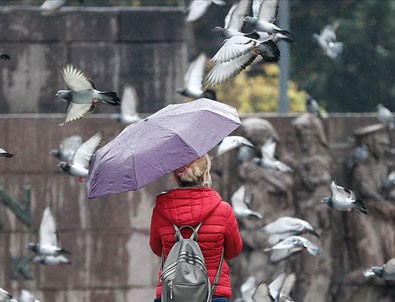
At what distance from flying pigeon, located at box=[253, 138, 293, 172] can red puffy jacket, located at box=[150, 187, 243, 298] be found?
4.94 m

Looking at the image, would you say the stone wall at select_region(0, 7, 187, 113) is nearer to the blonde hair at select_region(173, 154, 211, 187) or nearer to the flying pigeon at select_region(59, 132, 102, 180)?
the flying pigeon at select_region(59, 132, 102, 180)

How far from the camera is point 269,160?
40.0ft

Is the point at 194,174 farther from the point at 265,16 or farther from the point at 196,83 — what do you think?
the point at 196,83

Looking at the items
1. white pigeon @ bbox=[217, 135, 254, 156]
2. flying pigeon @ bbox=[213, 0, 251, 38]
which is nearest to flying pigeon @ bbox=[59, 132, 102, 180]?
white pigeon @ bbox=[217, 135, 254, 156]

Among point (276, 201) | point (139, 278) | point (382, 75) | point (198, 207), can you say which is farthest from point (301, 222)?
point (382, 75)

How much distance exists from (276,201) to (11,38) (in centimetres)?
274

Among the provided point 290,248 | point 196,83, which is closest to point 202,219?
point 290,248

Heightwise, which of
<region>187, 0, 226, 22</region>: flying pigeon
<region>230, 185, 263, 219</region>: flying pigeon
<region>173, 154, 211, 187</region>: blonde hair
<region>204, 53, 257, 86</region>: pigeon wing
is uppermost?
<region>187, 0, 226, 22</region>: flying pigeon

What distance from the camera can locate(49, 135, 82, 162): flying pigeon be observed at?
12125 mm

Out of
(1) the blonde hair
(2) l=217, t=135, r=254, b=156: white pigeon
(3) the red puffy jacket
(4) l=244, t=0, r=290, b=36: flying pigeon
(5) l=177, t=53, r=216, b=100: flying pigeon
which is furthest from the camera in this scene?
(5) l=177, t=53, r=216, b=100: flying pigeon

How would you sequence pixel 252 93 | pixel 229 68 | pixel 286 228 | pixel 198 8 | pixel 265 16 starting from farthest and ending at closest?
pixel 252 93
pixel 198 8
pixel 286 228
pixel 265 16
pixel 229 68

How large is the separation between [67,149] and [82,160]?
332 millimetres

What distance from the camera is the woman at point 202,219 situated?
714 centimetres

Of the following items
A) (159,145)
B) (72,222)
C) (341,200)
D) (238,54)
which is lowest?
(72,222)
